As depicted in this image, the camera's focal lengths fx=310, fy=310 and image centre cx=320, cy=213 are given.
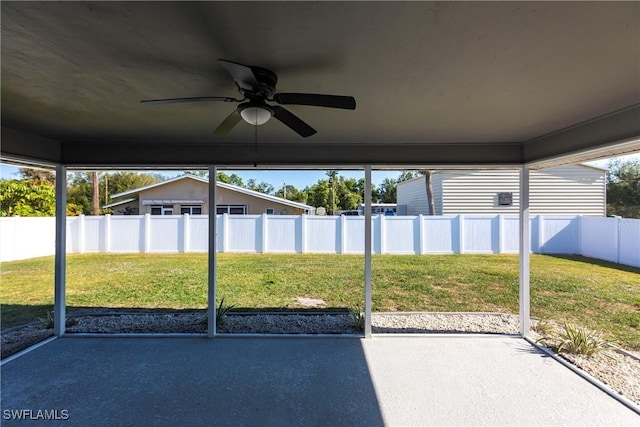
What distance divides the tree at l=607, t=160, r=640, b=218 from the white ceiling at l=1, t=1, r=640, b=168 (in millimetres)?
2762

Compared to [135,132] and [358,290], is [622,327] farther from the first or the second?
[135,132]

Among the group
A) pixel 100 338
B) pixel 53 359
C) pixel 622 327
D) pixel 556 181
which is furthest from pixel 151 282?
pixel 556 181

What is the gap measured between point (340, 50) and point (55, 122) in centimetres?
269

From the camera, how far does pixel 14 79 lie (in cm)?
179

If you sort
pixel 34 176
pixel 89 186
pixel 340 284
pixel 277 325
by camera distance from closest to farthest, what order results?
pixel 277 325 → pixel 340 284 → pixel 34 176 → pixel 89 186

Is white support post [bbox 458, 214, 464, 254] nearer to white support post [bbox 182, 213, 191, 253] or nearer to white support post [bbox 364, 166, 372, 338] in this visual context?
white support post [bbox 364, 166, 372, 338]

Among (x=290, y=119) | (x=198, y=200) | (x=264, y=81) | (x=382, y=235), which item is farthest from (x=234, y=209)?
(x=264, y=81)

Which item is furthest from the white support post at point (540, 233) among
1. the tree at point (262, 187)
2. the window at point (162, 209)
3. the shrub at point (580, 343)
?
the window at point (162, 209)

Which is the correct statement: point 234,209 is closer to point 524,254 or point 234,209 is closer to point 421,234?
point 421,234

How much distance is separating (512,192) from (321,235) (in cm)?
451

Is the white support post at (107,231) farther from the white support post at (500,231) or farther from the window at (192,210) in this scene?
the white support post at (500,231)

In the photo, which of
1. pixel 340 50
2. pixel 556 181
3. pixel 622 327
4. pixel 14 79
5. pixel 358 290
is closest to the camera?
A: pixel 340 50

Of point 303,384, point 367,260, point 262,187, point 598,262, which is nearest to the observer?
point 303,384

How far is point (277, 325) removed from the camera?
4.09m
